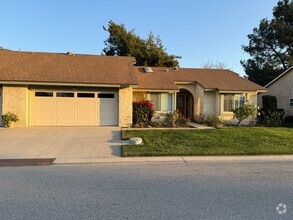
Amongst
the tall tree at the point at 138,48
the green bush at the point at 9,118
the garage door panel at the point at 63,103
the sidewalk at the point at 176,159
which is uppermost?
the tall tree at the point at 138,48

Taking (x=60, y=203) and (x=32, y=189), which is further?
(x=32, y=189)

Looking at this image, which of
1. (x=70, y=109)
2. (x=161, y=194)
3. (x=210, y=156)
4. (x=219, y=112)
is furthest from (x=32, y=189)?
(x=219, y=112)

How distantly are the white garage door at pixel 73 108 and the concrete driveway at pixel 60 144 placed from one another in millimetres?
2441

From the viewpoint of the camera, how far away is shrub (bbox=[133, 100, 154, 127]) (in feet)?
53.6

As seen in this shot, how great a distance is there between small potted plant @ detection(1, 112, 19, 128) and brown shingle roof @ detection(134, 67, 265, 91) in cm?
823

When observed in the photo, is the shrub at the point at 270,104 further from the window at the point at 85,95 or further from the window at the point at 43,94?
the window at the point at 43,94

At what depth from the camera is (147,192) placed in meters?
5.11

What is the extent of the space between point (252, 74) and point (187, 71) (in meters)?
16.5

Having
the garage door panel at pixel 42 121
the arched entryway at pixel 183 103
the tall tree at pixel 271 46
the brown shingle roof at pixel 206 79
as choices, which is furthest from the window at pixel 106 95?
the tall tree at pixel 271 46

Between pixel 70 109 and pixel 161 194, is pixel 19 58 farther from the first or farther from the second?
pixel 161 194

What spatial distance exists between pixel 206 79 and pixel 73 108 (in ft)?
36.1

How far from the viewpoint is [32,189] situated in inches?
208

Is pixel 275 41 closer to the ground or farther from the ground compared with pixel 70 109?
farther from the ground

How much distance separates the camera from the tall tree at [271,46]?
31500mm
